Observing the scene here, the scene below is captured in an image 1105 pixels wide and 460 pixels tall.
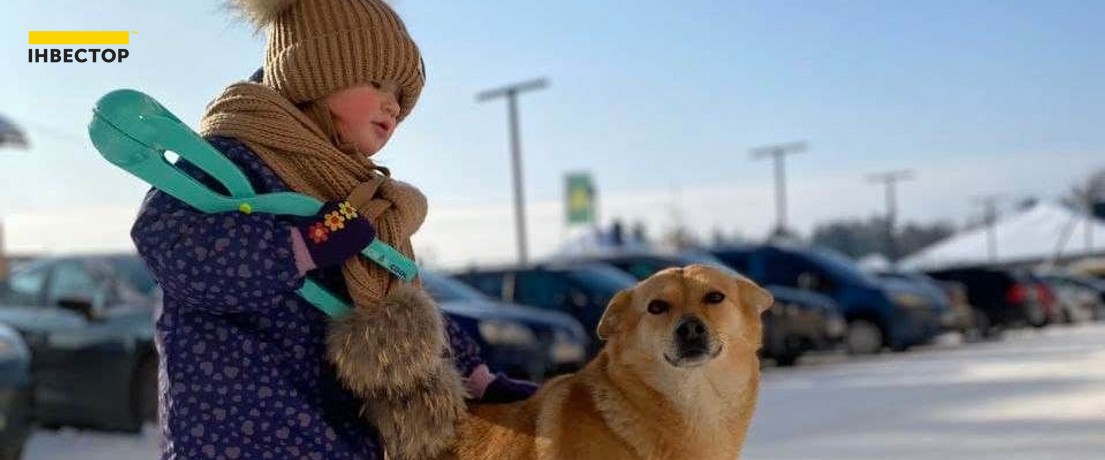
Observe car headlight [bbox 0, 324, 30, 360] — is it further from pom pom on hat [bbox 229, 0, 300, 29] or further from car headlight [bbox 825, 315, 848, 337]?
car headlight [bbox 825, 315, 848, 337]

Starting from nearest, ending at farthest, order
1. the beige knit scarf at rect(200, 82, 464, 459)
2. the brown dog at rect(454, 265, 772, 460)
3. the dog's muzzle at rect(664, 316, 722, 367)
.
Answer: the beige knit scarf at rect(200, 82, 464, 459), the brown dog at rect(454, 265, 772, 460), the dog's muzzle at rect(664, 316, 722, 367)

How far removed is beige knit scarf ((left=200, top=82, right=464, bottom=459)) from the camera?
7.99 feet

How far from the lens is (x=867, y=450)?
744 centimetres

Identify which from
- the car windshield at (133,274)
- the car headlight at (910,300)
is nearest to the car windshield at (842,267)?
the car headlight at (910,300)

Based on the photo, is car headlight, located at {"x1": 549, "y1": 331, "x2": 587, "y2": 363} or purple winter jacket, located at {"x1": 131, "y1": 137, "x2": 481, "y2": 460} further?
car headlight, located at {"x1": 549, "y1": 331, "x2": 587, "y2": 363}

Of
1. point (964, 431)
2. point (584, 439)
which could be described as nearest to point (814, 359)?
point (964, 431)

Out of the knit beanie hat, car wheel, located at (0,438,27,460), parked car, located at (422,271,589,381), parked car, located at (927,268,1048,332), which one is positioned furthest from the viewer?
parked car, located at (927,268,1048,332)

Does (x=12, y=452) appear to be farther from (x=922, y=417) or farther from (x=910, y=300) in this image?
(x=910, y=300)

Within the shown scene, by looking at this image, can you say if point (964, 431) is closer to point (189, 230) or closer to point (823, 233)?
point (189, 230)

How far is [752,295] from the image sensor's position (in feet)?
11.1

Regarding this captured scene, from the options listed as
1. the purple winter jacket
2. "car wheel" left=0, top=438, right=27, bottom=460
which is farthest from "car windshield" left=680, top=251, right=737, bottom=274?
the purple winter jacket

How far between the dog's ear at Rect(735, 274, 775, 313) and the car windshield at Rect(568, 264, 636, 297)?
9.55 m

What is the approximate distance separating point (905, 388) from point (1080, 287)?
23.2 m

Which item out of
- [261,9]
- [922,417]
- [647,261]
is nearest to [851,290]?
[647,261]
